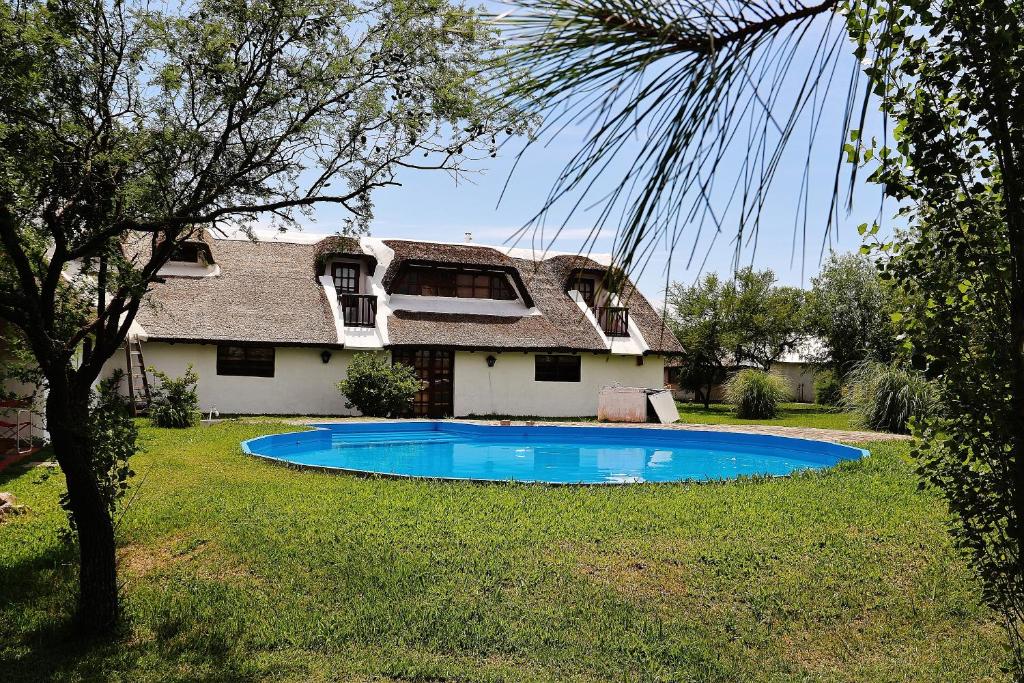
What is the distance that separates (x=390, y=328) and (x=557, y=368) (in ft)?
19.1

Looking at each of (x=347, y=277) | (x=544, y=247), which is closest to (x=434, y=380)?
(x=347, y=277)

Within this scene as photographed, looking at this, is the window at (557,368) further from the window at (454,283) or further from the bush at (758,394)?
the bush at (758,394)

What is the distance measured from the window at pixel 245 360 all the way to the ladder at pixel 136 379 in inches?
82.6

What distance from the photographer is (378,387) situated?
21.7 metres

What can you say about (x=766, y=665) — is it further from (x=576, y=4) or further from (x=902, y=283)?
(x=576, y=4)

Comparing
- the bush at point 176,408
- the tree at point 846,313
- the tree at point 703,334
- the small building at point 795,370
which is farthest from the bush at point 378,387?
the tree at point 846,313

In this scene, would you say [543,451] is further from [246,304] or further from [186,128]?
[186,128]

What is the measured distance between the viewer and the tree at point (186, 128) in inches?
190

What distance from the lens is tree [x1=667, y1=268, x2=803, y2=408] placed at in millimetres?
34875

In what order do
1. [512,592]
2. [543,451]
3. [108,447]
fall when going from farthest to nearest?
[543,451]
[512,592]
[108,447]

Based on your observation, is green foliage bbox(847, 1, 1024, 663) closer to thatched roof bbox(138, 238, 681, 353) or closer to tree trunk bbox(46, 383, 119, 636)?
tree trunk bbox(46, 383, 119, 636)

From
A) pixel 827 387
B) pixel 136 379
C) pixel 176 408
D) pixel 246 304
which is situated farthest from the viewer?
pixel 827 387

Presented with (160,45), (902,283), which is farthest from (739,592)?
(160,45)

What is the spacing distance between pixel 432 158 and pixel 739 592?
3.99 m
